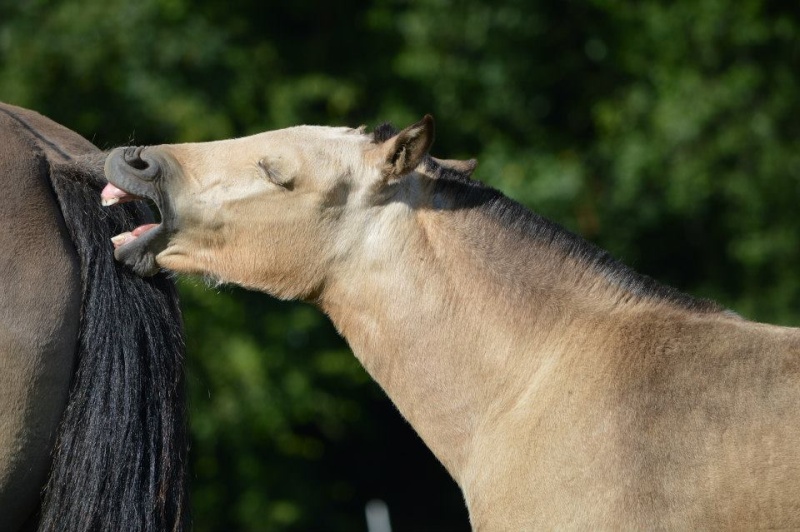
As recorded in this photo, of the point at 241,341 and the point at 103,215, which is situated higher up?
the point at 103,215

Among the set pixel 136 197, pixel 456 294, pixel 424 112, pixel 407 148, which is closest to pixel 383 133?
pixel 407 148

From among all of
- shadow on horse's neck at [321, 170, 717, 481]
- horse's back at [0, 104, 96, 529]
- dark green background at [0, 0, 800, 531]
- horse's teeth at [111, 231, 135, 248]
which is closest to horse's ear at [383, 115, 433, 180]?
shadow on horse's neck at [321, 170, 717, 481]

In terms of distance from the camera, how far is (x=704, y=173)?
1073 centimetres

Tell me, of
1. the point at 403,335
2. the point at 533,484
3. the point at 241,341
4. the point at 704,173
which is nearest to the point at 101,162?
the point at 403,335

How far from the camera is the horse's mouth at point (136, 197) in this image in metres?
3.30

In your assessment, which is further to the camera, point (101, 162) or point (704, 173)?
point (704, 173)

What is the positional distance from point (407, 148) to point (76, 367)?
1214 millimetres

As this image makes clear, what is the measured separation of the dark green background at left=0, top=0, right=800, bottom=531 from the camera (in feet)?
33.9

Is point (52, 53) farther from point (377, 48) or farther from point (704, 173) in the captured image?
point (704, 173)

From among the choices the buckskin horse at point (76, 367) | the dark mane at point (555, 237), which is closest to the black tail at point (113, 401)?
the buckskin horse at point (76, 367)

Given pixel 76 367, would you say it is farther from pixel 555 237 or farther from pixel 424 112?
pixel 424 112

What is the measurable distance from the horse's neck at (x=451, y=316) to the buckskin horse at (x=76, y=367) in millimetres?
647

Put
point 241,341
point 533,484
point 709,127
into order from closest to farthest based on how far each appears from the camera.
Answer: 1. point 533,484
2. point 241,341
3. point 709,127

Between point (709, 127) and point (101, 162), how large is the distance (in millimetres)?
8587
